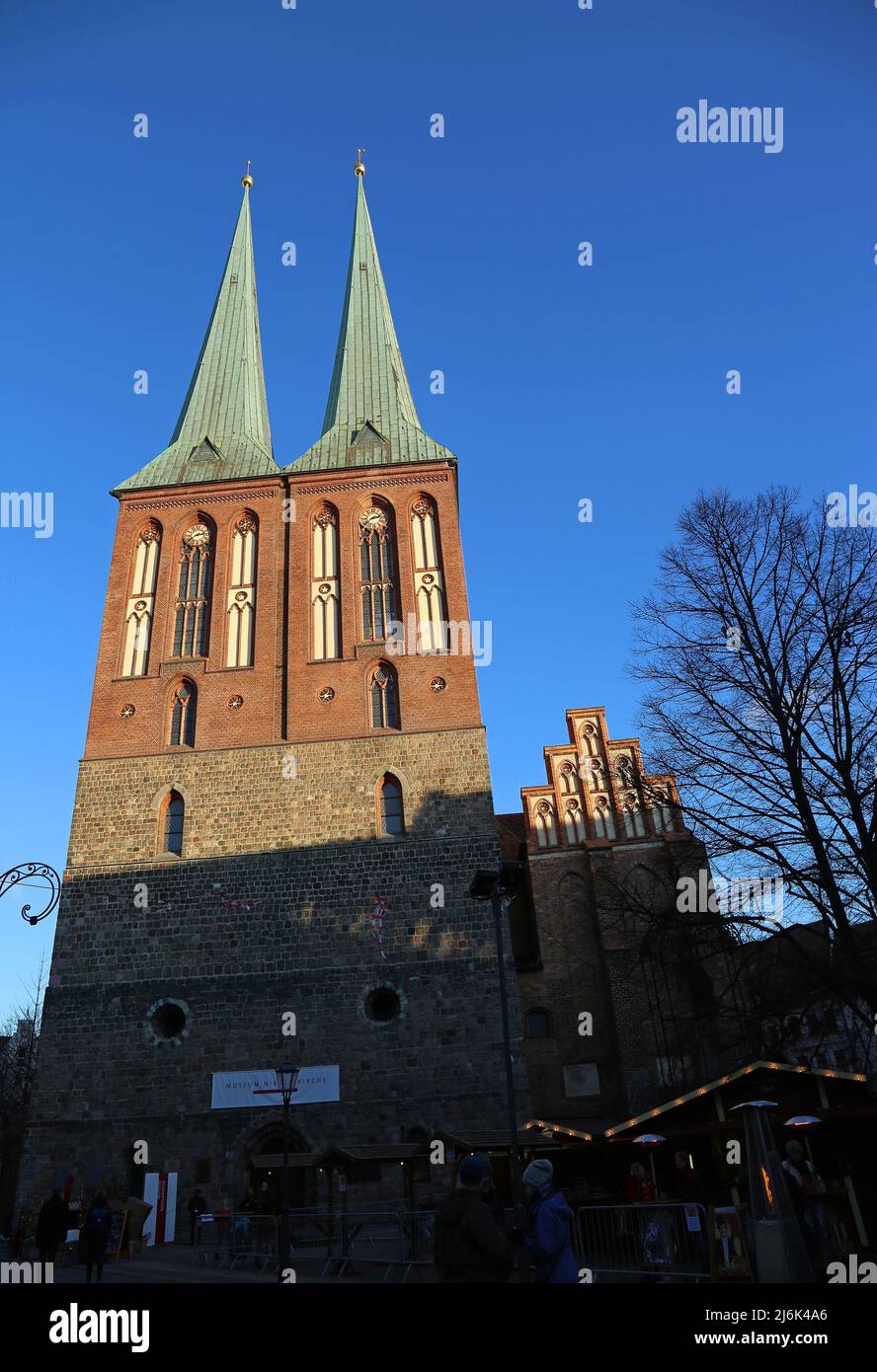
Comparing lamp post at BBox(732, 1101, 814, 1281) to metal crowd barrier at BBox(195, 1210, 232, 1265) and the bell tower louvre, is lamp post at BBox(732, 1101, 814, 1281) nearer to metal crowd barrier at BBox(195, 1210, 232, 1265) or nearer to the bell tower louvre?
metal crowd barrier at BBox(195, 1210, 232, 1265)

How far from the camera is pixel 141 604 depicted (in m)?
25.8

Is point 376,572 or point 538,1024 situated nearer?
point 538,1024

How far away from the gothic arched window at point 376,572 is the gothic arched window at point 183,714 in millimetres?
4810

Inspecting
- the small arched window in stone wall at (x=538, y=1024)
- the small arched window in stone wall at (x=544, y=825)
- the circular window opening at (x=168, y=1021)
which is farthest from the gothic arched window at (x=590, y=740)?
the circular window opening at (x=168, y=1021)

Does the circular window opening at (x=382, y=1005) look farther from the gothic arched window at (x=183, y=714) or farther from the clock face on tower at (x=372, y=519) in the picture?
the clock face on tower at (x=372, y=519)

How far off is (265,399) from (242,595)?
10.2 meters

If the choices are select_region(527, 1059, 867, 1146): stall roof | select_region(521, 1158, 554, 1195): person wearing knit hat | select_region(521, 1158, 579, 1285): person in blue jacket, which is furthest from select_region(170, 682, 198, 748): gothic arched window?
select_region(521, 1158, 579, 1285): person in blue jacket

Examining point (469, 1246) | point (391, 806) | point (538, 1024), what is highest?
point (391, 806)

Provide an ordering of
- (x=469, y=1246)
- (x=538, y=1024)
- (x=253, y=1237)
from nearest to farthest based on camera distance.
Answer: (x=469, y=1246)
(x=253, y=1237)
(x=538, y=1024)

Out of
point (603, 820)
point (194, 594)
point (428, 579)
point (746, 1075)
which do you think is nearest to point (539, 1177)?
point (746, 1075)

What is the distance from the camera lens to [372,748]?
23.0 m

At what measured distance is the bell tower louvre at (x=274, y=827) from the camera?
19.2m

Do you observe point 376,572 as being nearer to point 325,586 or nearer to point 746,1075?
point 325,586
